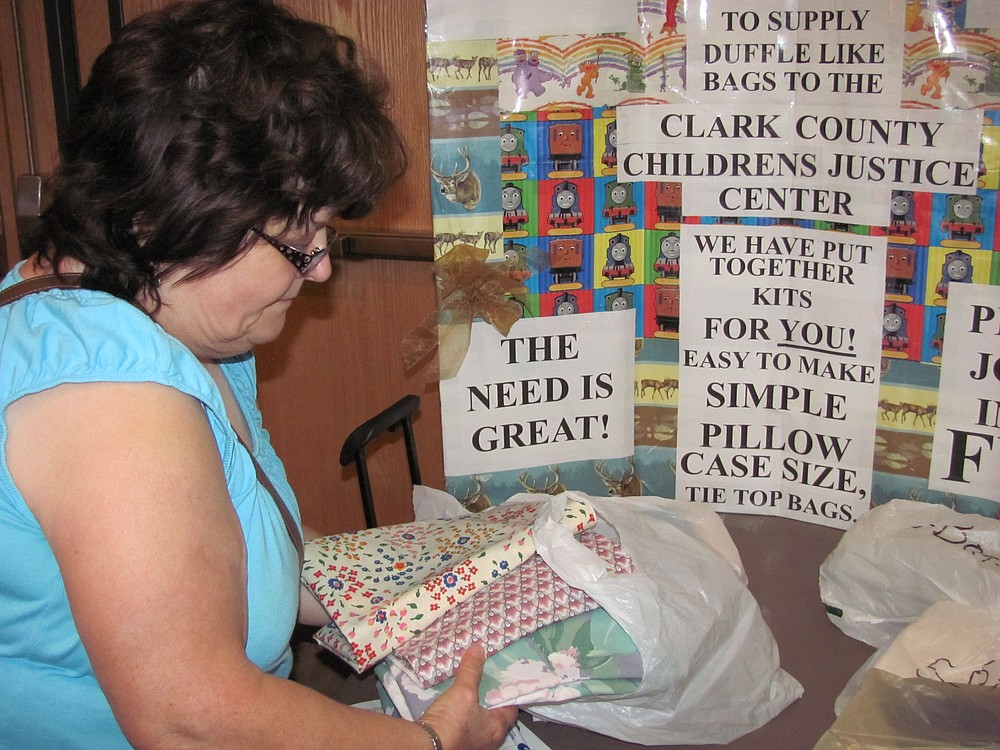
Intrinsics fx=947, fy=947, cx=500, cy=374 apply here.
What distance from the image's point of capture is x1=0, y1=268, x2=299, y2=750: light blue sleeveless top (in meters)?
0.70

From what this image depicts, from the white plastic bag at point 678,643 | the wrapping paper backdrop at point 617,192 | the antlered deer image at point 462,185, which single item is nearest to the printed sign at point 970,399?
the wrapping paper backdrop at point 617,192

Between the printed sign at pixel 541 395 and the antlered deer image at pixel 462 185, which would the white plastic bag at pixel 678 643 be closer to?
the printed sign at pixel 541 395

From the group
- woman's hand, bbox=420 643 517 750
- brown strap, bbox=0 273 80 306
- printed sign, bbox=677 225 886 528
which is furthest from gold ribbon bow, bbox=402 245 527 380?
brown strap, bbox=0 273 80 306

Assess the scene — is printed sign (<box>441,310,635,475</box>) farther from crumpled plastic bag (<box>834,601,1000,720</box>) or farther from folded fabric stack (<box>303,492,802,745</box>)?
crumpled plastic bag (<box>834,601,1000,720</box>)

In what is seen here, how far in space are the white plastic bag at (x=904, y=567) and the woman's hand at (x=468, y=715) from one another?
490mm

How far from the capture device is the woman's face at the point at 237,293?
0.79 m

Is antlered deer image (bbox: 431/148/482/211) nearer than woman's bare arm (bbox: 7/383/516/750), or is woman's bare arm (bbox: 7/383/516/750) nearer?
woman's bare arm (bbox: 7/383/516/750)

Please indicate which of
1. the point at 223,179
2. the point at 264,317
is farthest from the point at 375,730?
the point at 223,179

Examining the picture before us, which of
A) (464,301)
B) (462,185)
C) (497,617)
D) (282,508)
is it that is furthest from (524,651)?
(462,185)

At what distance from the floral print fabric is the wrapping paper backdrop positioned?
1.26ft

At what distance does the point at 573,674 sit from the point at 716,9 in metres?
0.88

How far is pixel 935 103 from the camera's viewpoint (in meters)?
1.20

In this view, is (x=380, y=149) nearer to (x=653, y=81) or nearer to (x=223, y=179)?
(x=223, y=179)

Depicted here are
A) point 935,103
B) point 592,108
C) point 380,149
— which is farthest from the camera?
point 592,108
